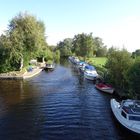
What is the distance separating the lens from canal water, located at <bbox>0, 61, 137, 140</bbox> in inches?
1104

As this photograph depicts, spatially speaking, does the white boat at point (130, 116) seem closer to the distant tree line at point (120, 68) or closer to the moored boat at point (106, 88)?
the distant tree line at point (120, 68)

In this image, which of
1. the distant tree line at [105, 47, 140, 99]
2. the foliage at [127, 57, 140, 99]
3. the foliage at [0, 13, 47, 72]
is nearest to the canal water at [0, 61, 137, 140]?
the distant tree line at [105, 47, 140, 99]

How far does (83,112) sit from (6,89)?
20012 millimetres

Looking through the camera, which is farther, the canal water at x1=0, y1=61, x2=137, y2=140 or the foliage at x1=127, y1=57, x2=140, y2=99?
the foliage at x1=127, y1=57, x2=140, y2=99

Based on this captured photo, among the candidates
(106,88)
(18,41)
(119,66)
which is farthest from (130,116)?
(18,41)

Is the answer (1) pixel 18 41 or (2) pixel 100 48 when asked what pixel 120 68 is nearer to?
(1) pixel 18 41

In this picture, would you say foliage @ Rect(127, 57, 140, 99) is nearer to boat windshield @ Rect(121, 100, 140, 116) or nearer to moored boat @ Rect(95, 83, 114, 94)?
boat windshield @ Rect(121, 100, 140, 116)

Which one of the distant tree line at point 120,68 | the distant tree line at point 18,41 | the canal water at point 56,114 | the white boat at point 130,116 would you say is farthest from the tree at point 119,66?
the distant tree line at point 18,41

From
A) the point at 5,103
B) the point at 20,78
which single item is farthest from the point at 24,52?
the point at 5,103

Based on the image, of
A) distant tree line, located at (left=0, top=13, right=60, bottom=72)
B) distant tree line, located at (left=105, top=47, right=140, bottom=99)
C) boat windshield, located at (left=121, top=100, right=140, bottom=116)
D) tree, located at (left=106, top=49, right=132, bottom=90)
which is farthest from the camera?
distant tree line, located at (left=0, top=13, right=60, bottom=72)

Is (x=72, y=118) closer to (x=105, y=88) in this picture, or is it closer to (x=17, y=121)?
(x=17, y=121)

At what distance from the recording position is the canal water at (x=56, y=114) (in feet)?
92.0

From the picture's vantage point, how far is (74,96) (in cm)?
4603

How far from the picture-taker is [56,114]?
34.9 meters
